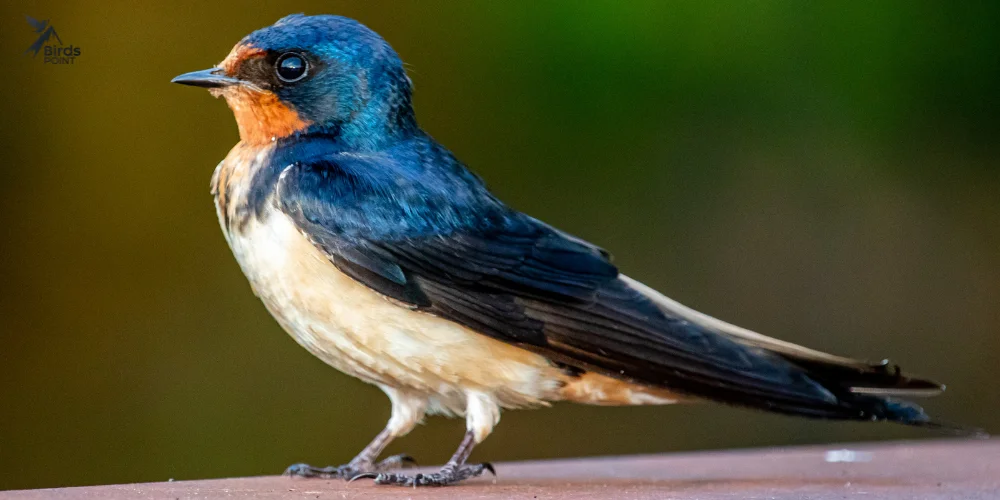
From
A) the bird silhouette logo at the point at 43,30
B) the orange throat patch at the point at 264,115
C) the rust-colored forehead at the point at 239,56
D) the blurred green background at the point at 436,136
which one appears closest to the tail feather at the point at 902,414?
the orange throat patch at the point at 264,115

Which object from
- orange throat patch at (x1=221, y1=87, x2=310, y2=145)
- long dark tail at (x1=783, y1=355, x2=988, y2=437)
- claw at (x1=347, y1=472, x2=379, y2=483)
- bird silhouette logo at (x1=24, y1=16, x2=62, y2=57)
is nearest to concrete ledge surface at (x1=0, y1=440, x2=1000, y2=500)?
claw at (x1=347, y1=472, x2=379, y2=483)

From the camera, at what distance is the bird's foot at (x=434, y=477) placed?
2.80m

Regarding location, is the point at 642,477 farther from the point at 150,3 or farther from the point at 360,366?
the point at 150,3

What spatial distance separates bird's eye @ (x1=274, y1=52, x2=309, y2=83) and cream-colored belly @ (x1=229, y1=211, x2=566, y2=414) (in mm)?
337

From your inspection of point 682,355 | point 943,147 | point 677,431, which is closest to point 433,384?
point 682,355

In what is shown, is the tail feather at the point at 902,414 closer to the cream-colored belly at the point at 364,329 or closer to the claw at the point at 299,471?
the cream-colored belly at the point at 364,329

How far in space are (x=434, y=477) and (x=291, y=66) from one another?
897 millimetres

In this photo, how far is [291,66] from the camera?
2951 mm

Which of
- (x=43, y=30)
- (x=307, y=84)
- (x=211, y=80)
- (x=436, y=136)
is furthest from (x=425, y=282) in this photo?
(x=43, y=30)

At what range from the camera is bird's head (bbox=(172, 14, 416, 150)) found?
2.94 metres

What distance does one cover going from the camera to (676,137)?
188 inches

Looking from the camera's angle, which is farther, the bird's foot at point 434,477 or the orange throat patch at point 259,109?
the orange throat patch at point 259,109

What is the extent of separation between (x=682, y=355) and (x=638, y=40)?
5.81 ft

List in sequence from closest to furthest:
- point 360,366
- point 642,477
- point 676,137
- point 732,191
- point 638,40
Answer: point 360,366, point 642,477, point 638,40, point 676,137, point 732,191
